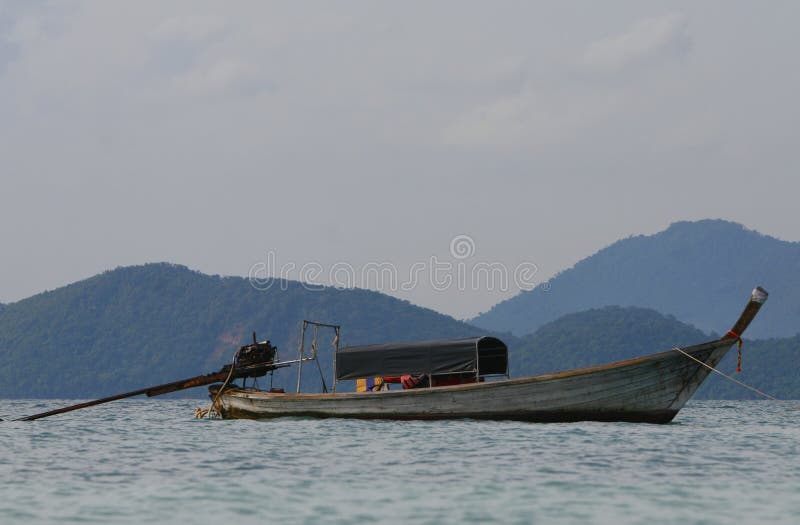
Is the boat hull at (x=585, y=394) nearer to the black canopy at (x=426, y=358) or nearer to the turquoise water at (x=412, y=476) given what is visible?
the turquoise water at (x=412, y=476)

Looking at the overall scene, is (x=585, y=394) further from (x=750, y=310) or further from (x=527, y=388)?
(x=750, y=310)

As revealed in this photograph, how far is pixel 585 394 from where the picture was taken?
93.7 feet

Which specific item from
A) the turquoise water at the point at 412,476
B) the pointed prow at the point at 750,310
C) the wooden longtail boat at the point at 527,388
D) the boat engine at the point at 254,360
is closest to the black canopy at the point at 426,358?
the wooden longtail boat at the point at 527,388

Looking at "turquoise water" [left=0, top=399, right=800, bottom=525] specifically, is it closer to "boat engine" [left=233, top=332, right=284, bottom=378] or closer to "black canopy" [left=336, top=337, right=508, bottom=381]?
"black canopy" [left=336, top=337, right=508, bottom=381]

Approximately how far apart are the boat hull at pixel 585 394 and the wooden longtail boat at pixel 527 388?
1.0 inches

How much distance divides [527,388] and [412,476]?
1077cm

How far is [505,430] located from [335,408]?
6.33 meters

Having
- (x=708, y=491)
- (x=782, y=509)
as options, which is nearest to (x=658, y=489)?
(x=708, y=491)

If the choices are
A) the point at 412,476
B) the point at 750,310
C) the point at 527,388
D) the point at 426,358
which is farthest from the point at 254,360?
the point at 412,476

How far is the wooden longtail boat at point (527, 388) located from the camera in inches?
1120

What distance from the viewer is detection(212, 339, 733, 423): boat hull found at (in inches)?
1120

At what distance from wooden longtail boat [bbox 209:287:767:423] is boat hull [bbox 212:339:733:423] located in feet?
0.09

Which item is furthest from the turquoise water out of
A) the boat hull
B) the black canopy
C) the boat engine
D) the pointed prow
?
the boat engine

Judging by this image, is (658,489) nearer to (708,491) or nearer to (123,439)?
(708,491)
